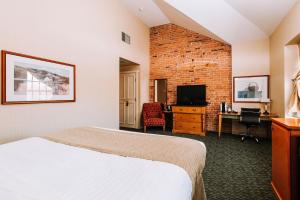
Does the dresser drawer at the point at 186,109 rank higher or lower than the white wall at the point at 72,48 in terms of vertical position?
lower

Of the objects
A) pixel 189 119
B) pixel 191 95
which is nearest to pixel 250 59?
pixel 191 95

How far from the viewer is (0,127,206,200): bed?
85 cm

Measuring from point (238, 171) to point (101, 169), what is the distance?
2.39m

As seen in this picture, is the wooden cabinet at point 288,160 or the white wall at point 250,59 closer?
the wooden cabinet at point 288,160

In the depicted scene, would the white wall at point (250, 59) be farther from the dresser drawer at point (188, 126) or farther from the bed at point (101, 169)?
the bed at point (101, 169)


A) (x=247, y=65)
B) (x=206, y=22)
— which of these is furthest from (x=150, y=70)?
(x=247, y=65)

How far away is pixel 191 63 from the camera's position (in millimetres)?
5605

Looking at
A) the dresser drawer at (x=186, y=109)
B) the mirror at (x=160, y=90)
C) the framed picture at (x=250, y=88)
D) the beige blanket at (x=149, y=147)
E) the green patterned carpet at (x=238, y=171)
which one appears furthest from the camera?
the mirror at (x=160, y=90)

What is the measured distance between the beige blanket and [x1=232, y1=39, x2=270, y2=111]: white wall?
160 inches

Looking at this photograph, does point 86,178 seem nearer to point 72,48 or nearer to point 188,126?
point 72,48

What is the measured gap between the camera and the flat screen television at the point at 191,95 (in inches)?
208

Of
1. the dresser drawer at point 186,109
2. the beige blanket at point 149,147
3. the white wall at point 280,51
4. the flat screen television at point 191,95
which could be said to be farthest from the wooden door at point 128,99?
the white wall at point 280,51

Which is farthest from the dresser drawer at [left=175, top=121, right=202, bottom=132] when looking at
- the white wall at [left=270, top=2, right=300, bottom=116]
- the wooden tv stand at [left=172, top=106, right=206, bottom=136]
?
the white wall at [left=270, top=2, right=300, bottom=116]

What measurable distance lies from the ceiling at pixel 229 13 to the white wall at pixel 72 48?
35.3 inches
